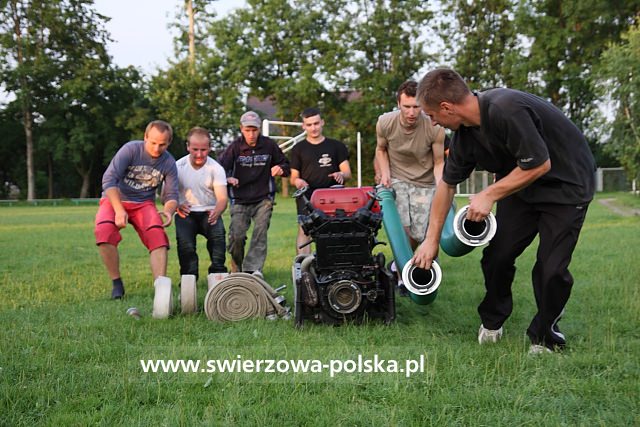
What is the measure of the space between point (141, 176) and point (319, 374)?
370 cm

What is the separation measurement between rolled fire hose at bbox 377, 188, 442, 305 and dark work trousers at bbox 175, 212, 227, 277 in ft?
6.73

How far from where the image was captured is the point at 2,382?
139 inches

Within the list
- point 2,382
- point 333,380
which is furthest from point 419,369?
point 2,382

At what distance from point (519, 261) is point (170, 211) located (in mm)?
5191

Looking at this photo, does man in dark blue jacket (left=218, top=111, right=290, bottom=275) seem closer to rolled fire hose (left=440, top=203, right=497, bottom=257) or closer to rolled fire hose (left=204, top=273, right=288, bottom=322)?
rolled fire hose (left=204, top=273, right=288, bottom=322)

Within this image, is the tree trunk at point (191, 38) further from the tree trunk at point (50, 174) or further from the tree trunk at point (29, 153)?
the tree trunk at point (50, 174)

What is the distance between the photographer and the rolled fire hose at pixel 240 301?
5320 millimetres

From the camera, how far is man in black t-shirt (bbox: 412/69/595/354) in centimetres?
Answer: 382

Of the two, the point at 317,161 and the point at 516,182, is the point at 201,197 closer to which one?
the point at 317,161

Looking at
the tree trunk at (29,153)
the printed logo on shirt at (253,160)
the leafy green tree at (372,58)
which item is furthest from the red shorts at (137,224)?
the tree trunk at (29,153)

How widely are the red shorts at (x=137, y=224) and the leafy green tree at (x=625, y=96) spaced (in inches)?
695

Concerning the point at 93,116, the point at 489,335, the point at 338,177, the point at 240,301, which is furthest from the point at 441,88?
the point at 93,116

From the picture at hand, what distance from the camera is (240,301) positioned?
5.37 metres

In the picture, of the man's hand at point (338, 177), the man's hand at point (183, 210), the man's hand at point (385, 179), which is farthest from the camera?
the man's hand at point (338, 177)
